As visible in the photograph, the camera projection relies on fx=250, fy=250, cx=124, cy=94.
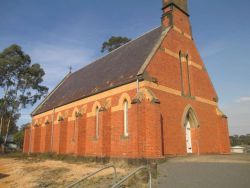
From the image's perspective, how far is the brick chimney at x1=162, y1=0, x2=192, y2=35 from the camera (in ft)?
74.8

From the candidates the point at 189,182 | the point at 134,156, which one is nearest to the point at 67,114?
the point at 134,156

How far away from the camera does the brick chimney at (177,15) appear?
22797 millimetres

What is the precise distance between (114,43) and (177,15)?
2606cm

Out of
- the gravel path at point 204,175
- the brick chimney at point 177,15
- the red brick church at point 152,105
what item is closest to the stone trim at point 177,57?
the red brick church at point 152,105

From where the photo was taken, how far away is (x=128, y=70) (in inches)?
816

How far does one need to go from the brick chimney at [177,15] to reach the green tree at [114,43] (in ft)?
77.9

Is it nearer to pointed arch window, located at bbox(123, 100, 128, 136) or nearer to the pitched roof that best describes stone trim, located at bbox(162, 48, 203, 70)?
the pitched roof

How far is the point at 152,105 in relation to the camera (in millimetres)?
16484

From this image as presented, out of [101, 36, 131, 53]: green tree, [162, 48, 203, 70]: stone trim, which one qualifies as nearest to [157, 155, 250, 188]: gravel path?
[162, 48, 203, 70]: stone trim

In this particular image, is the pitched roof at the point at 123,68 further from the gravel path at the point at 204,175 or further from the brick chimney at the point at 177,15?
the gravel path at the point at 204,175

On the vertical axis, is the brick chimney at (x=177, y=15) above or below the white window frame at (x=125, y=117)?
above

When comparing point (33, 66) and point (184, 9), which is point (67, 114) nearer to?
point (184, 9)

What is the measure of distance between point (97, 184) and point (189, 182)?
422 centimetres

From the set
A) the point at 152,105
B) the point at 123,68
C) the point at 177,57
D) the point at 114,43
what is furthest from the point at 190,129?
the point at 114,43
